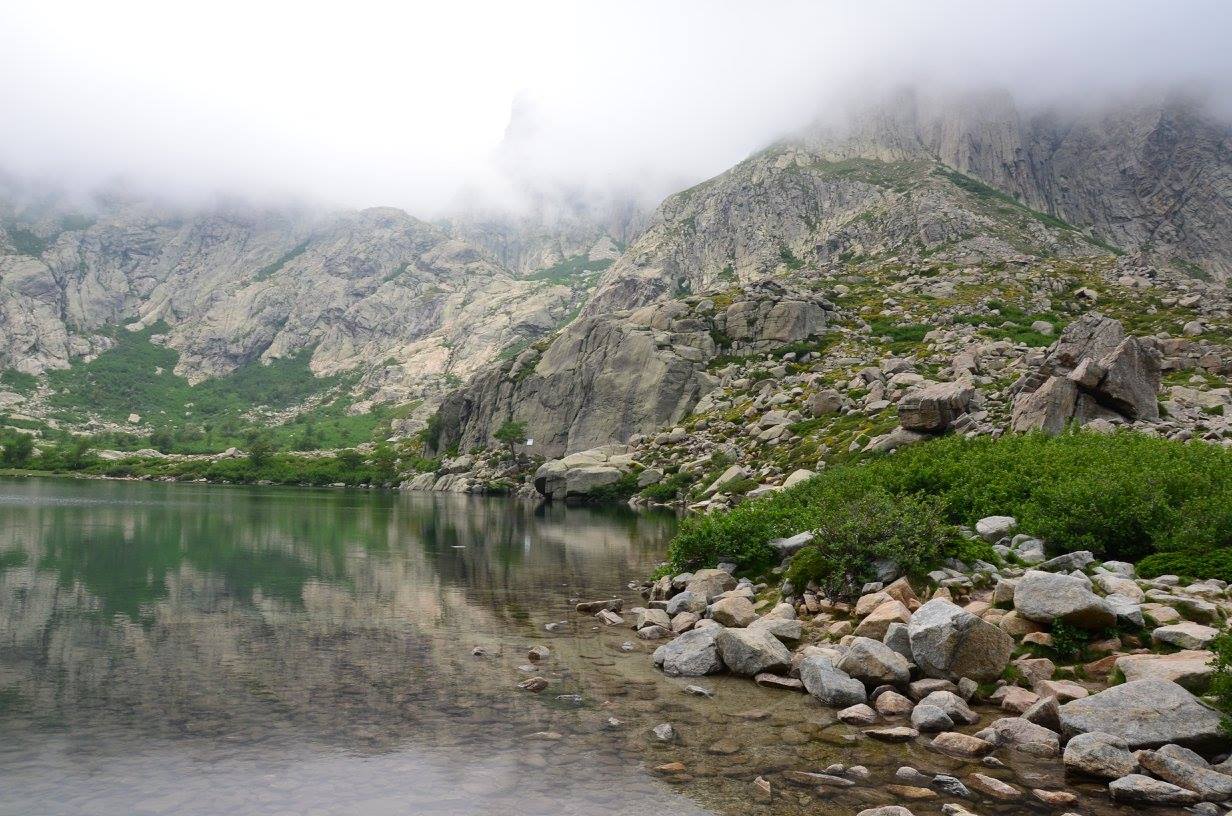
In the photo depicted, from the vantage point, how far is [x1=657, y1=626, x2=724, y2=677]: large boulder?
18422 mm

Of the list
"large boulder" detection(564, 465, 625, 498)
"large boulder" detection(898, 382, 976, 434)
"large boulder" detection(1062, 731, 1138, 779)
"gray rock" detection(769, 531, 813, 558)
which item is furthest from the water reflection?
"large boulder" detection(564, 465, 625, 498)

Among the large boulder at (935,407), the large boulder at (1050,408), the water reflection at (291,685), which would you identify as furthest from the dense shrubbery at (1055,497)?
the large boulder at (935,407)

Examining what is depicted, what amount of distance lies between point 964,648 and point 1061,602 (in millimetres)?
2712

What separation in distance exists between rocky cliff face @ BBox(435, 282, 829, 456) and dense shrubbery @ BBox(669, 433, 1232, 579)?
86929 mm

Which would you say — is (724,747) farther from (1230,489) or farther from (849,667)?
(1230,489)

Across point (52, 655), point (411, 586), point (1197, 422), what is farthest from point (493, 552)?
point (1197, 422)

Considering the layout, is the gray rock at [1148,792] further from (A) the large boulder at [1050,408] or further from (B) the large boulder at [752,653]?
(A) the large boulder at [1050,408]

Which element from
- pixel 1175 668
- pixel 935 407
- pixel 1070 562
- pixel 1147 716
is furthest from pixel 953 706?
pixel 935 407

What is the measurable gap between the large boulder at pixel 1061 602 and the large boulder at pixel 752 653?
5826mm

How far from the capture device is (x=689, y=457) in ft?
310

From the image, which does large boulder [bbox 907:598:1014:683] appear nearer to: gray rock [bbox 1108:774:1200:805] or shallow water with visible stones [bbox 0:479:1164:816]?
shallow water with visible stones [bbox 0:479:1164:816]

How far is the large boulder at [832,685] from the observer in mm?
15602

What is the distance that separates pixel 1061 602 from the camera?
1617 centimetres

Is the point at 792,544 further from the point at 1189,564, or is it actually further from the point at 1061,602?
the point at 1189,564
